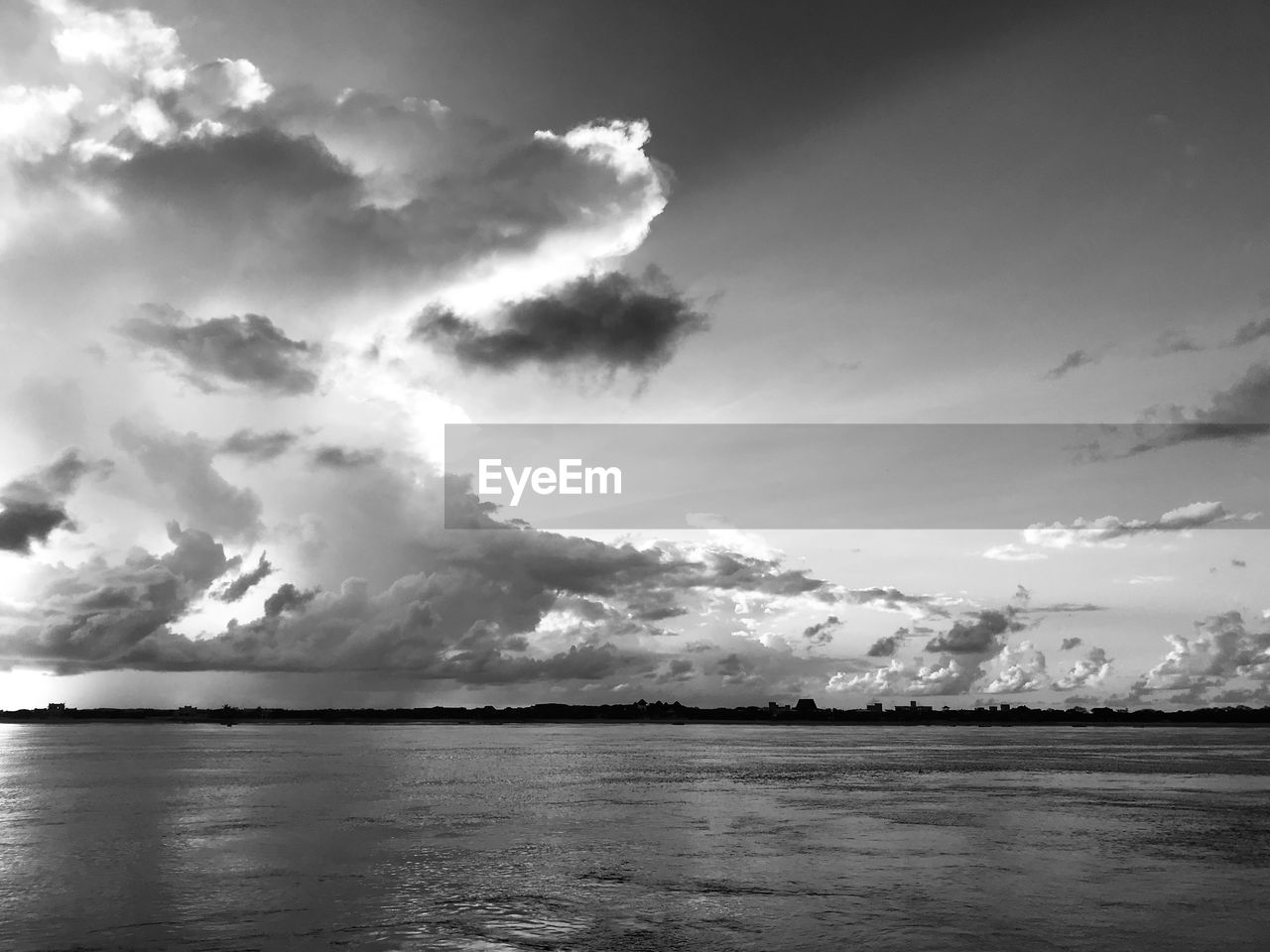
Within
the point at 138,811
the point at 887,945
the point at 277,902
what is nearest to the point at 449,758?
the point at 138,811

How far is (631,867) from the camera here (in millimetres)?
36531

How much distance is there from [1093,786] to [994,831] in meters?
33.1

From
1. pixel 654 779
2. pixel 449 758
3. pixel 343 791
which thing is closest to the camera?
pixel 343 791

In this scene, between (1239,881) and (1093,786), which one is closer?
(1239,881)

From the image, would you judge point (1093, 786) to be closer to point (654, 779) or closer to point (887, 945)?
point (654, 779)

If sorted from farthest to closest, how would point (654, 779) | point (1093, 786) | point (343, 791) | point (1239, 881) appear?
point (654, 779) < point (1093, 786) < point (343, 791) < point (1239, 881)

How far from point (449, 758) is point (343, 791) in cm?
4844

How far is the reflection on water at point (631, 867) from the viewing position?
26.4 m

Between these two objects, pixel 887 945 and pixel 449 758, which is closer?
pixel 887 945

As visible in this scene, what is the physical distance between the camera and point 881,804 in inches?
2349

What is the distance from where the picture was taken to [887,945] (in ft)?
81.6

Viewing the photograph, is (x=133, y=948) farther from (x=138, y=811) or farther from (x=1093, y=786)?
(x=1093, y=786)

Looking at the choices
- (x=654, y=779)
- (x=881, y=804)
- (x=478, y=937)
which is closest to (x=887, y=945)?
(x=478, y=937)

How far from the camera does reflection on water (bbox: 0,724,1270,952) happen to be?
86.7 ft
